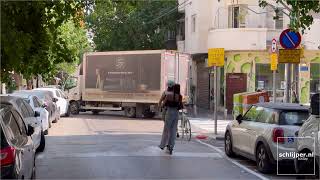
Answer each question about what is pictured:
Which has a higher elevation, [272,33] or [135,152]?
[272,33]

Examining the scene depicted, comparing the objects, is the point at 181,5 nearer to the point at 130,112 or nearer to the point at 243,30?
the point at 243,30

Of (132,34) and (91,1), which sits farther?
(132,34)

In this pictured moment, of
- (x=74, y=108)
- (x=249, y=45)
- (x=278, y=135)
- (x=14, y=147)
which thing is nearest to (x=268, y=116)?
(x=278, y=135)

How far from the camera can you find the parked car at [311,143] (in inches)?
406

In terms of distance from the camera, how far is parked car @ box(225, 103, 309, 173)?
12164 millimetres

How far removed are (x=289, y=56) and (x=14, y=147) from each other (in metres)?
9.72

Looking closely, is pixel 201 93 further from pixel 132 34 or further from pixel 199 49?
pixel 132 34

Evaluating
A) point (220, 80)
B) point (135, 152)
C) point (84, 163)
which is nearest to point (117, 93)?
point (220, 80)

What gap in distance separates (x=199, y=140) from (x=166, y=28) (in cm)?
2627

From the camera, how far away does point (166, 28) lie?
45750mm

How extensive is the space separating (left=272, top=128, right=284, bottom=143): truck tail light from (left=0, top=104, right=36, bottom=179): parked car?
4834mm

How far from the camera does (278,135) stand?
1217cm

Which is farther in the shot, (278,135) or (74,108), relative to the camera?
(74,108)

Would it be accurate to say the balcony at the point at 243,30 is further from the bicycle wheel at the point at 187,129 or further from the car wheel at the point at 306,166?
the car wheel at the point at 306,166
